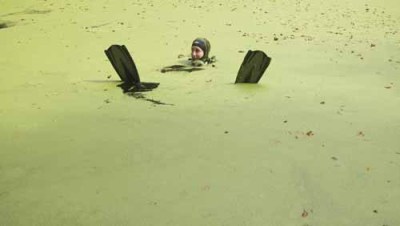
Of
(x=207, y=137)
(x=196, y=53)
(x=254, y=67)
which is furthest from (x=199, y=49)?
(x=207, y=137)

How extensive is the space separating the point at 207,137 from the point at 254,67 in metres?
1.14

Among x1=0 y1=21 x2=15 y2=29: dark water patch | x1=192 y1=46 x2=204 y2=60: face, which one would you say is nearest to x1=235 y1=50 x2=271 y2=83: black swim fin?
x1=192 y1=46 x2=204 y2=60: face

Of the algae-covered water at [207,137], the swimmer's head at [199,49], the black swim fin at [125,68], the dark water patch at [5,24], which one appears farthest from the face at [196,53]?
Result: the dark water patch at [5,24]

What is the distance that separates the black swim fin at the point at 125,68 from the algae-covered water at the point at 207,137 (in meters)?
0.10

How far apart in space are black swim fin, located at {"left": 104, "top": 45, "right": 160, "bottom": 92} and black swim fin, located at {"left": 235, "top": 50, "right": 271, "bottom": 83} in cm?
59

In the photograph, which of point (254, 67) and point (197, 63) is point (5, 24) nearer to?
point (197, 63)

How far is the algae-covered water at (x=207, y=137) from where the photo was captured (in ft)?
5.21

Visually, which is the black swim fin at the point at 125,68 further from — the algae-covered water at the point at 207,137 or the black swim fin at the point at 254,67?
the black swim fin at the point at 254,67

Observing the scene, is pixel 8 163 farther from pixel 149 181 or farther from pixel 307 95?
pixel 307 95

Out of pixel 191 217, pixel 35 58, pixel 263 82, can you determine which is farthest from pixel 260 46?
pixel 191 217

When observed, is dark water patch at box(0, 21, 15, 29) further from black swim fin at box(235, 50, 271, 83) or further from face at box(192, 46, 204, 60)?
black swim fin at box(235, 50, 271, 83)

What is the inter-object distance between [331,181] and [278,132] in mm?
560

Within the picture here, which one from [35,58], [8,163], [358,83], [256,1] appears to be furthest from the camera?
[256,1]

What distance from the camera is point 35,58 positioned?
4.42 meters
